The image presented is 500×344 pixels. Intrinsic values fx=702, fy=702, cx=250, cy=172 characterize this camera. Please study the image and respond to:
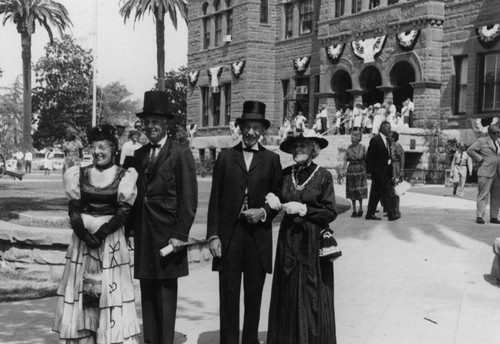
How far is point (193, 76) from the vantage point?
41844 millimetres

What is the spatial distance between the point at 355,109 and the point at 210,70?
Result: 14.0 m

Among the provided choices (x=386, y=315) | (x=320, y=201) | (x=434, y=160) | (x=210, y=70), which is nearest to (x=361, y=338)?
(x=386, y=315)

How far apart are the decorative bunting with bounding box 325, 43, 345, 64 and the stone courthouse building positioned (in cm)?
6

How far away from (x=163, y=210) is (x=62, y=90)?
174 feet

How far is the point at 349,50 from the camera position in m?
30.1

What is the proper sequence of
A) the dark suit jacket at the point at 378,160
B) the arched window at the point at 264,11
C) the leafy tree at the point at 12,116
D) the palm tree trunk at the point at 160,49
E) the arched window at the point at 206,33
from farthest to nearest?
the leafy tree at the point at 12,116 < the arched window at the point at 206,33 < the palm tree trunk at the point at 160,49 < the arched window at the point at 264,11 < the dark suit jacket at the point at 378,160

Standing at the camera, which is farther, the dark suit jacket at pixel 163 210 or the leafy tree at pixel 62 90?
the leafy tree at pixel 62 90

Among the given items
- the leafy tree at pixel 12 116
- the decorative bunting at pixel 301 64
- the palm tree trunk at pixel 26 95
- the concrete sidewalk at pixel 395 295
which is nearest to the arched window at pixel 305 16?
the decorative bunting at pixel 301 64

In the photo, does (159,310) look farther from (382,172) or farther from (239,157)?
(382,172)

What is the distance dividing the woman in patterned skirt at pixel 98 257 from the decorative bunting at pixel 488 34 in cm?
2148

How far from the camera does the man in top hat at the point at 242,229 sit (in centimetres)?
563

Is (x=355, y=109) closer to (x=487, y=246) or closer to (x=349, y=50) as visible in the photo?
(x=349, y=50)

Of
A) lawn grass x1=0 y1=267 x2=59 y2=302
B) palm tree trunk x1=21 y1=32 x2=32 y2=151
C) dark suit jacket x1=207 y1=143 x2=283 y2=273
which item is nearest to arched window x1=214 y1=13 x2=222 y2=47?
palm tree trunk x1=21 y1=32 x2=32 y2=151

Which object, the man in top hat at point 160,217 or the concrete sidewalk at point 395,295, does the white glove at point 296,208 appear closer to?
the man in top hat at point 160,217
